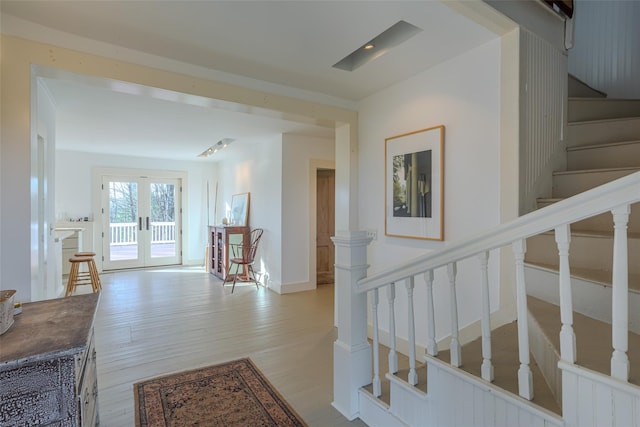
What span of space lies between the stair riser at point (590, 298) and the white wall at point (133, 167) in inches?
288

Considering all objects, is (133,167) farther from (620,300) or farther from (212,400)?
(620,300)

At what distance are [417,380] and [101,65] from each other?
288cm

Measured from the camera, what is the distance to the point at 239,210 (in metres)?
6.57

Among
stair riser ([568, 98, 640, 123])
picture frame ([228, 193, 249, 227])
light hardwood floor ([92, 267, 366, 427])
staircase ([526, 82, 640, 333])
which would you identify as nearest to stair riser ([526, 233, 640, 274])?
staircase ([526, 82, 640, 333])

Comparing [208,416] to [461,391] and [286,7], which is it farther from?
[286,7]

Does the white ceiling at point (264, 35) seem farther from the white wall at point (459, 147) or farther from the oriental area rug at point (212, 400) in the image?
the oriental area rug at point (212, 400)

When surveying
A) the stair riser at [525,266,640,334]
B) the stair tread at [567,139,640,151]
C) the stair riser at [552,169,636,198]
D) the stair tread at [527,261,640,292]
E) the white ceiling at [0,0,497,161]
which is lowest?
the stair riser at [525,266,640,334]

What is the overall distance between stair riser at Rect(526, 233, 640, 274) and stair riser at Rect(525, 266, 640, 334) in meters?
0.19

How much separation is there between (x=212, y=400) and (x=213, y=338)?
1.14m

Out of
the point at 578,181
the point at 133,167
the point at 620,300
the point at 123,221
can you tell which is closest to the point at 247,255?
the point at 123,221

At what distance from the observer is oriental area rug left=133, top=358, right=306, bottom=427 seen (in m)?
1.99

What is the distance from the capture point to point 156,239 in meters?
7.38

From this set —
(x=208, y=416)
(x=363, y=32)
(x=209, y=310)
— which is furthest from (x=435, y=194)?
(x=209, y=310)

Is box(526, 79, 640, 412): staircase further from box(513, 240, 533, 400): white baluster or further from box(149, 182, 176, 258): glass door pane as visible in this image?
box(149, 182, 176, 258): glass door pane
